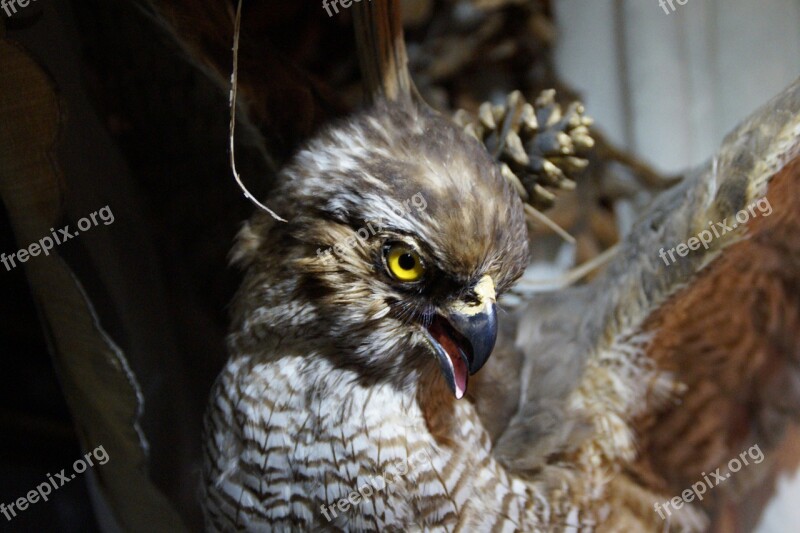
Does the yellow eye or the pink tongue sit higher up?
the yellow eye

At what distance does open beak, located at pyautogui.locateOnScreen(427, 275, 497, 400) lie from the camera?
78cm

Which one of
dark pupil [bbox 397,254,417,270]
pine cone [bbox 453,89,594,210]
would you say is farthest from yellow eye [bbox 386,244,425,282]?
pine cone [bbox 453,89,594,210]

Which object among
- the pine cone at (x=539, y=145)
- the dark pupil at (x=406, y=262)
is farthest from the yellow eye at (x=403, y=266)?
the pine cone at (x=539, y=145)

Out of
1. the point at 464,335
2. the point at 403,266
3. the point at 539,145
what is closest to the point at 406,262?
the point at 403,266

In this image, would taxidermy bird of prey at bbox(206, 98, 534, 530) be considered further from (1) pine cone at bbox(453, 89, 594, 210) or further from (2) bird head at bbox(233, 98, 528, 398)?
(1) pine cone at bbox(453, 89, 594, 210)

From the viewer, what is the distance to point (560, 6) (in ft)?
5.36

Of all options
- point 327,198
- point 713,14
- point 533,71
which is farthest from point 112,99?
point 713,14

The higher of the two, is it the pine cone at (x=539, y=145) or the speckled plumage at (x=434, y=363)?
the pine cone at (x=539, y=145)

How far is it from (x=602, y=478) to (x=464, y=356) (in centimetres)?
42

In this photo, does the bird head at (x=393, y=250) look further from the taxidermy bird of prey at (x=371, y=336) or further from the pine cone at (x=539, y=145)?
the pine cone at (x=539, y=145)

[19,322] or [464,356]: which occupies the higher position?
[19,322]

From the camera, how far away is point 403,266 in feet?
2.57

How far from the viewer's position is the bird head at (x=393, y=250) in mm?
767

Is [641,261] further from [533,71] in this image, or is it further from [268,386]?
[533,71]
